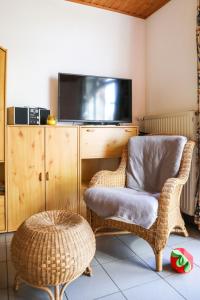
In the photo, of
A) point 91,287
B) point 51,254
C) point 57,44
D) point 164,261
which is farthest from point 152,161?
point 57,44

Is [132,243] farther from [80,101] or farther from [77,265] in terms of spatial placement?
[80,101]

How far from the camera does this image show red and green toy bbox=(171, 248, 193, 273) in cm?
156

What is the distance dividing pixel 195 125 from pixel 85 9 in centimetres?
187

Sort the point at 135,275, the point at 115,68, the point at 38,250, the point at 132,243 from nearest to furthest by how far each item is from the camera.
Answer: the point at 38,250
the point at 135,275
the point at 132,243
the point at 115,68

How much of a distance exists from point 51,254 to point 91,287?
438mm

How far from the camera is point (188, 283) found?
1466mm

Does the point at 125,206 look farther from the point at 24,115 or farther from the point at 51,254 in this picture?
the point at 24,115

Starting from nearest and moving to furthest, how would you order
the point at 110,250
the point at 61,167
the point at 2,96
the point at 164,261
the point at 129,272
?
1. the point at 129,272
2. the point at 164,261
3. the point at 110,250
4. the point at 2,96
5. the point at 61,167

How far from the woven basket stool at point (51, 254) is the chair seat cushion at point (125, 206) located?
A: 0.36 metres

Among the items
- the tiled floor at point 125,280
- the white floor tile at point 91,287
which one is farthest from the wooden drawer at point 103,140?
the white floor tile at point 91,287

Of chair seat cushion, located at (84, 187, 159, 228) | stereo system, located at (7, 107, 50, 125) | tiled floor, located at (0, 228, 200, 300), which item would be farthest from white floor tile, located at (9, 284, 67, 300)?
stereo system, located at (7, 107, 50, 125)

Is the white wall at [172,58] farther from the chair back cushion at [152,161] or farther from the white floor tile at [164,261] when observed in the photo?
the white floor tile at [164,261]

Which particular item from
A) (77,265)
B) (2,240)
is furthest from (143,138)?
(2,240)

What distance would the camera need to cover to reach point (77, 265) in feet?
4.07
